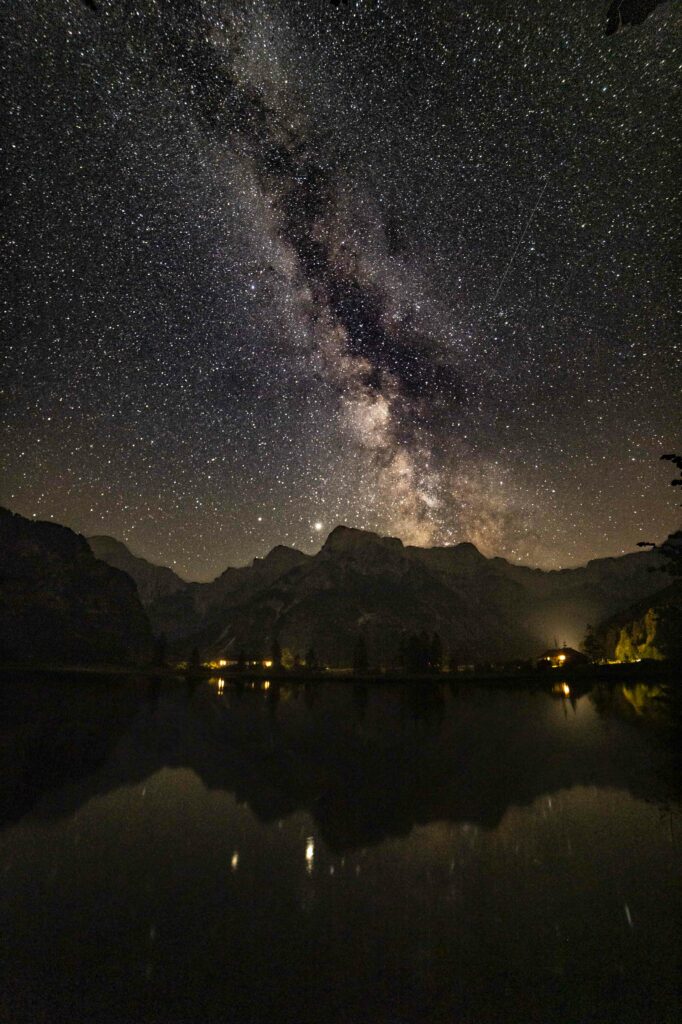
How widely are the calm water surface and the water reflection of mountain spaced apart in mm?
179

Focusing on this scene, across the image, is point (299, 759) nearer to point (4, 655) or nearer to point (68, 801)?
point (68, 801)

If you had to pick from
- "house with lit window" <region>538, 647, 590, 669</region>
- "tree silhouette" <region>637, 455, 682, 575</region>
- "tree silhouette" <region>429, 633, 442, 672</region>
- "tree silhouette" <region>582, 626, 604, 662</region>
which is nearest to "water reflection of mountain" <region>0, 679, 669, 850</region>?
"tree silhouette" <region>637, 455, 682, 575</region>

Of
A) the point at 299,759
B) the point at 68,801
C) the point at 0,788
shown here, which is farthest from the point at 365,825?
the point at 0,788

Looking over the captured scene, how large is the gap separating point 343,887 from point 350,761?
37.1ft

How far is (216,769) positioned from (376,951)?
14.6 meters

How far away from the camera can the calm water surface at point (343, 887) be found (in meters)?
7.08

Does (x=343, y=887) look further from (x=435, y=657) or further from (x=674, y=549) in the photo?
(x=435, y=657)

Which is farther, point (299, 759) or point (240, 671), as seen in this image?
point (240, 671)

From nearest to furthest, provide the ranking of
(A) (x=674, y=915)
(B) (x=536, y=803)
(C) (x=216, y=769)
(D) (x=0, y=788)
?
(A) (x=674, y=915), (B) (x=536, y=803), (D) (x=0, y=788), (C) (x=216, y=769)

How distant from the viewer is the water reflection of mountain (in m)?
15.3

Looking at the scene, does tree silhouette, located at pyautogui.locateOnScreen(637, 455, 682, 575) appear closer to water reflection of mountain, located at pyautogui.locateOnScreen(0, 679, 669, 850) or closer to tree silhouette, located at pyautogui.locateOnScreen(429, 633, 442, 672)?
water reflection of mountain, located at pyautogui.locateOnScreen(0, 679, 669, 850)

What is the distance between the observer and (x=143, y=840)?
13016mm

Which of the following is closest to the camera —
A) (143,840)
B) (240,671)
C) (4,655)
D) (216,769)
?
(143,840)

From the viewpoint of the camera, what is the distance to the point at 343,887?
10.3 metres
